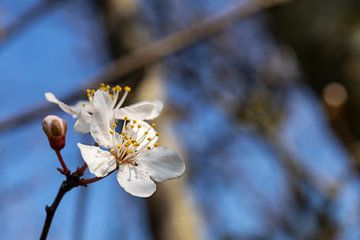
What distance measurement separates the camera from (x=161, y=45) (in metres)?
1.38

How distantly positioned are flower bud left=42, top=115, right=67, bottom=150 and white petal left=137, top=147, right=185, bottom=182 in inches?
4.1

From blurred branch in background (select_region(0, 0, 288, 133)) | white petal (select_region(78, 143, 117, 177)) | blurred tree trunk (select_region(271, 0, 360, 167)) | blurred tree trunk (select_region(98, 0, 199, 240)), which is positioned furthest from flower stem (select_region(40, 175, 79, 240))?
blurred tree trunk (select_region(98, 0, 199, 240))

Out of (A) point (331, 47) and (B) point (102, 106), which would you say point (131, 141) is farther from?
(A) point (331, 47)

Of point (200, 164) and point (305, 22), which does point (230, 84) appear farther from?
point (305, 22)

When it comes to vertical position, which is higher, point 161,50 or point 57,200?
point 161,50

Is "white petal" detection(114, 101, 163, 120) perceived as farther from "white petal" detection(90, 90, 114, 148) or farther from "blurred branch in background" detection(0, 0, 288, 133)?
"blurred branch in background" detection(0, 0, 288, 133)

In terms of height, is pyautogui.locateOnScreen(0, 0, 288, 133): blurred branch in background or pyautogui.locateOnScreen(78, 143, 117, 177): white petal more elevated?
pyautogui.locateOnScreen(0, 0, 288, 133): blurred branch in background

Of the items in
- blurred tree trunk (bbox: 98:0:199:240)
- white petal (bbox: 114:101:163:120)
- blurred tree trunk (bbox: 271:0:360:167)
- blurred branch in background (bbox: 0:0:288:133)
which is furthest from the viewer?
blurred tree trunk (bbox: 98:0:199:240)

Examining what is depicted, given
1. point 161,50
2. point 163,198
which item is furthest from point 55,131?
point 163,198

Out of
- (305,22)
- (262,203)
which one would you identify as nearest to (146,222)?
(262,203)

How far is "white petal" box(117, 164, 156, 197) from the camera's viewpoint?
1.90ft

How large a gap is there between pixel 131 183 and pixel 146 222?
4.45ft

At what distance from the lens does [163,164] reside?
0.63m

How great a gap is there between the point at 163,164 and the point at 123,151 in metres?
0.07
